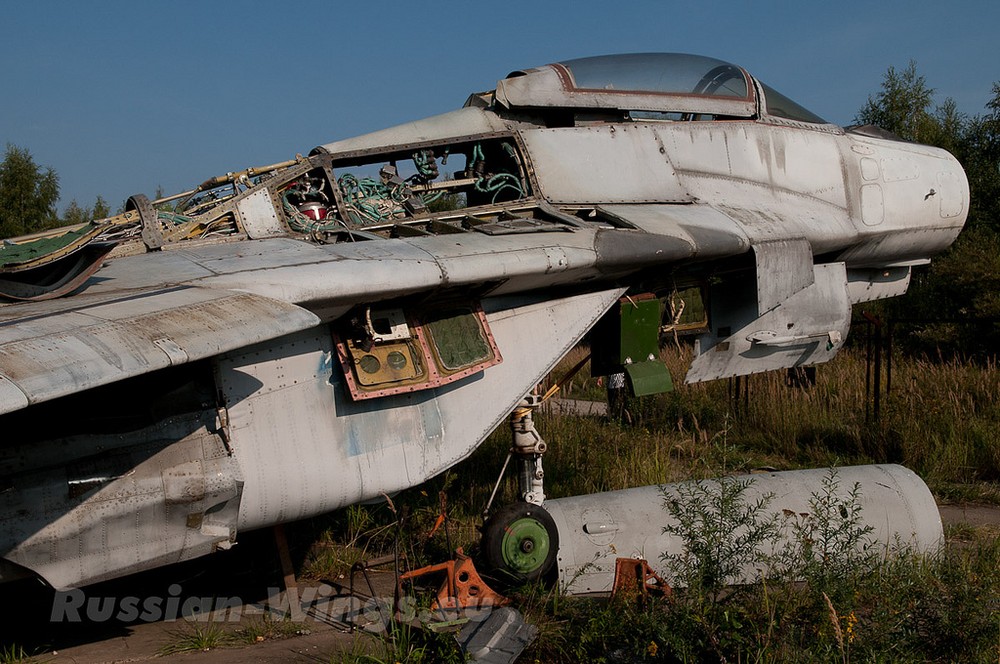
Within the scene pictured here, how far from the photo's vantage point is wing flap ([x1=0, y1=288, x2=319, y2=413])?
311 centimetres

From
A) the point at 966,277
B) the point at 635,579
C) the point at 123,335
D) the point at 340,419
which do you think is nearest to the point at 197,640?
the point at 340,419

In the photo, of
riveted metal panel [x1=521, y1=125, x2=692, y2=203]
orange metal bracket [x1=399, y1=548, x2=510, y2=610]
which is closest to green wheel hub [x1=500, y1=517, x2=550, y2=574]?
orange metal bracket [x1=399, y1=548, x2=510, y2=610]

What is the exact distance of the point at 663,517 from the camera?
579 centimetres

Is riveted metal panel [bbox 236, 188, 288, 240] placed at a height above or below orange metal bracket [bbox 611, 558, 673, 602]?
above

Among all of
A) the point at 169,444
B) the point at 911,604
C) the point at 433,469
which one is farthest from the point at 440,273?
the point at 911,604

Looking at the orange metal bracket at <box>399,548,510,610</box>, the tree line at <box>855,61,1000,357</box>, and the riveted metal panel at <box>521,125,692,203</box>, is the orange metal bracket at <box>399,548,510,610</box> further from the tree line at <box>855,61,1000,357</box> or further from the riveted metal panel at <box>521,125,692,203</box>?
the tree line at <box>855,61,1000,357</box>

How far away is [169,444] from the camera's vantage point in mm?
4504

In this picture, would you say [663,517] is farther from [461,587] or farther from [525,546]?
[461,587]

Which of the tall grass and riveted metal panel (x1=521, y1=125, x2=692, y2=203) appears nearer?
riveted metal panel (x1=521, y1=125, x2=692, y2=203)

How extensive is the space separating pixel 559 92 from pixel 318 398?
3109mm

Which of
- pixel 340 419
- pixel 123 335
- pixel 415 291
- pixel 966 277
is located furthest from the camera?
pixel 966 277

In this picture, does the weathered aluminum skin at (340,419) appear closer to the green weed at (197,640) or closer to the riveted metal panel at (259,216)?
the green weed at (197,640)

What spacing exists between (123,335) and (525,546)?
297 cm

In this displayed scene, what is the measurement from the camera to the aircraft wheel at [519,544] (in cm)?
552
